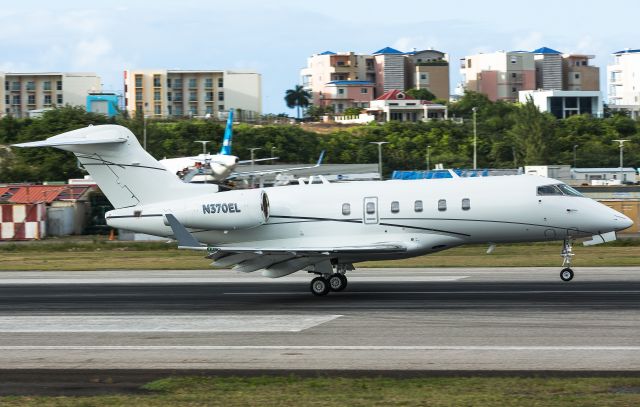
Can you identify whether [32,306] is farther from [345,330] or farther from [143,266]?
→ [143,266]

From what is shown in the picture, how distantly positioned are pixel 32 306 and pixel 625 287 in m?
15.1

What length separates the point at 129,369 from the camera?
16609 mm

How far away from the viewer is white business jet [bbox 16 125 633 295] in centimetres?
2638

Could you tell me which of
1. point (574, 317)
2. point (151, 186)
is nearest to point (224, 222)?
point (151, 186)

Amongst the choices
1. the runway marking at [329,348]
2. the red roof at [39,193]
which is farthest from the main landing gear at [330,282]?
the red roof at [39,193]

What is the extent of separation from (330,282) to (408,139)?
345 ft

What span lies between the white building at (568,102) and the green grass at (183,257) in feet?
437

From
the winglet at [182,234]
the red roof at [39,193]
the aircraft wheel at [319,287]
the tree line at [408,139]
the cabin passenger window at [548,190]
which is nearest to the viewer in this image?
the winglet at [182,234]

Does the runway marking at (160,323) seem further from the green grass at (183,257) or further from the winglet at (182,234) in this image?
the green grass at (183,257)

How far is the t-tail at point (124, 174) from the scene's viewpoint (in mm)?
27391

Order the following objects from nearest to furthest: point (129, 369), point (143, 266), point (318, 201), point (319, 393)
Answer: point (319, 393)
point (129, 369)
point (318, 201)
point (143, 266)

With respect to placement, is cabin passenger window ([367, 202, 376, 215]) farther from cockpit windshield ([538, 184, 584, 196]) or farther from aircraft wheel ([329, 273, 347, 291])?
cockpit windshield ([538, 184, 584, 196])

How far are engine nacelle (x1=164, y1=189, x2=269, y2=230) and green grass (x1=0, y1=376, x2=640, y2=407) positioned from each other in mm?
11320

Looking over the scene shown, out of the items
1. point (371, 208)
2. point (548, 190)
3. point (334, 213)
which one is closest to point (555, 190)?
point (548, 190)
